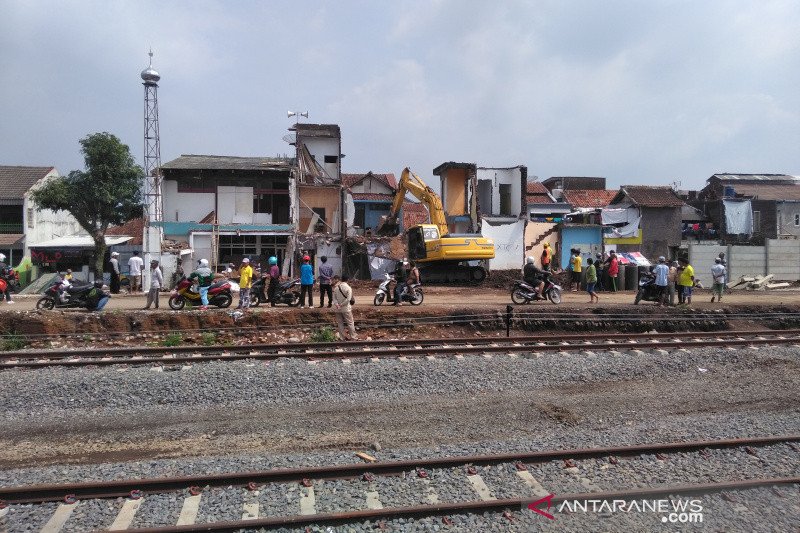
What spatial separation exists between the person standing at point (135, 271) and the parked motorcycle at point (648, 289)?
57.2 ft

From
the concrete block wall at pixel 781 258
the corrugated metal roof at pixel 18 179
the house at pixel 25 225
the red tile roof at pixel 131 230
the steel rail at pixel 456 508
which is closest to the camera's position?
the steel rail at pixel 456 508

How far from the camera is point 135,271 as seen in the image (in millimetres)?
22438

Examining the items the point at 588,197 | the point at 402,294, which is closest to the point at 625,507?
the point at 402,294

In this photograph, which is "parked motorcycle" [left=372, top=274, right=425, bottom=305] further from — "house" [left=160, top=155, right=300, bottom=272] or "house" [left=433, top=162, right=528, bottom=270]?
"house" [left=433, top=162, right=528, bottom=270]

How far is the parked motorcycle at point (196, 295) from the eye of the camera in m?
16.6

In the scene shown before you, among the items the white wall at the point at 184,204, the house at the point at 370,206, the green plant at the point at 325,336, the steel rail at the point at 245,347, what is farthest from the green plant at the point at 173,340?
the house at the point at 370,206

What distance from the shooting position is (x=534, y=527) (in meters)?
5.01

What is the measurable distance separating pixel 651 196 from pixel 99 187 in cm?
2965

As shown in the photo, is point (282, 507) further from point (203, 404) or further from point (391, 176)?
point (391, 176)

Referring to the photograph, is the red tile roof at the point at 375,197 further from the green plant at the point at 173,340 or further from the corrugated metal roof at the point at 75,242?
the green plant at the point at 173,340

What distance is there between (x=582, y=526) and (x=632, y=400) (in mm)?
4277

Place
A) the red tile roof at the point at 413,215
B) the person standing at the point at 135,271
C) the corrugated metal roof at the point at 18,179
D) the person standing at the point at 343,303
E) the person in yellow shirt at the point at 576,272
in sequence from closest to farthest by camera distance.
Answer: the person standing at the point at 343,303
the person standing at the point at 135,271
the person in yellow shirt at the point at 576,272
the corrugated metal roof at the point at 18,179
the red tile roof at the point at 413,215

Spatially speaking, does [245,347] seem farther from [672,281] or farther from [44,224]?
[44,224]

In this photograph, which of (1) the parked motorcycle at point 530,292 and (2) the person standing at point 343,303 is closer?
(2) the person standing at point 343,303
